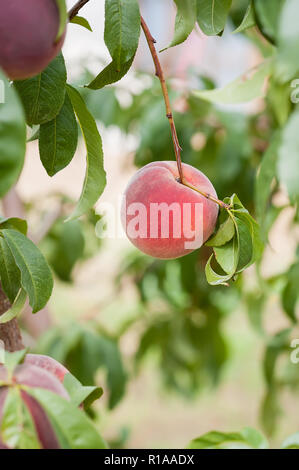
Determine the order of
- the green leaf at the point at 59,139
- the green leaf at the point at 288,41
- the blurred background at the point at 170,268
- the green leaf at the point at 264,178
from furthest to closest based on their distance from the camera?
the blurred background at the point at 170,268 → the green leaf at the point at 264,178 → the green leaf at the point at 59,139 → the green leaf at the point at 288,41

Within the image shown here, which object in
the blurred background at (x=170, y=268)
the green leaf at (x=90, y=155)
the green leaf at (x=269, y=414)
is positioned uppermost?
the green leaf at (x=90, y=155)

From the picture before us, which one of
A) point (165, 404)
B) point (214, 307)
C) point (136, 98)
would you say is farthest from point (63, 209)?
point (165, 404)

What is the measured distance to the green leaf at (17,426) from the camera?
11.4 inches

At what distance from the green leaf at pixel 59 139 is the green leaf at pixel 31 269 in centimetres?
5

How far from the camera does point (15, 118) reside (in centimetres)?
25

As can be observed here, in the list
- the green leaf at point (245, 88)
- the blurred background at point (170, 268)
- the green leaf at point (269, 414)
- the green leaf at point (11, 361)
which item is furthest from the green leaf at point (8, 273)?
the green leaf at point (269, 414)

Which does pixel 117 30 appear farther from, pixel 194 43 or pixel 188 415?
pixel 194 43

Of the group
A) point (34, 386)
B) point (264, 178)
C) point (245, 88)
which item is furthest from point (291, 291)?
point (34, 386)

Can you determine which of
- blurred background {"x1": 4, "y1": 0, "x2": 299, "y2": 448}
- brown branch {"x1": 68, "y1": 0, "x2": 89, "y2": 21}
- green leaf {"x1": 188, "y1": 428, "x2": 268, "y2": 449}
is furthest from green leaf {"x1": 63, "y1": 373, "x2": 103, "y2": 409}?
blurred background {"x1": 4, "y1": 0, "x2": 299, "y2": 448}

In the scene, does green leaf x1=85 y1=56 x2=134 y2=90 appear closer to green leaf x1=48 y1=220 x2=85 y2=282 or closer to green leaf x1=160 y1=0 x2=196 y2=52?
green leaf x1=160 y1=0 x2=196 y2=52

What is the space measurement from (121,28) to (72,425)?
241 millimetres

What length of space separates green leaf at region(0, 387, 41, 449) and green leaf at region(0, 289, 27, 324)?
0.36ft

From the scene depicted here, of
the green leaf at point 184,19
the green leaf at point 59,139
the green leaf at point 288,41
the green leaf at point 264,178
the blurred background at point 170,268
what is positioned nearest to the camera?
the green leaf at point 288,41

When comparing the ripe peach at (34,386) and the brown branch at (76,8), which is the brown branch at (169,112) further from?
the ripe peach at (34,386)
